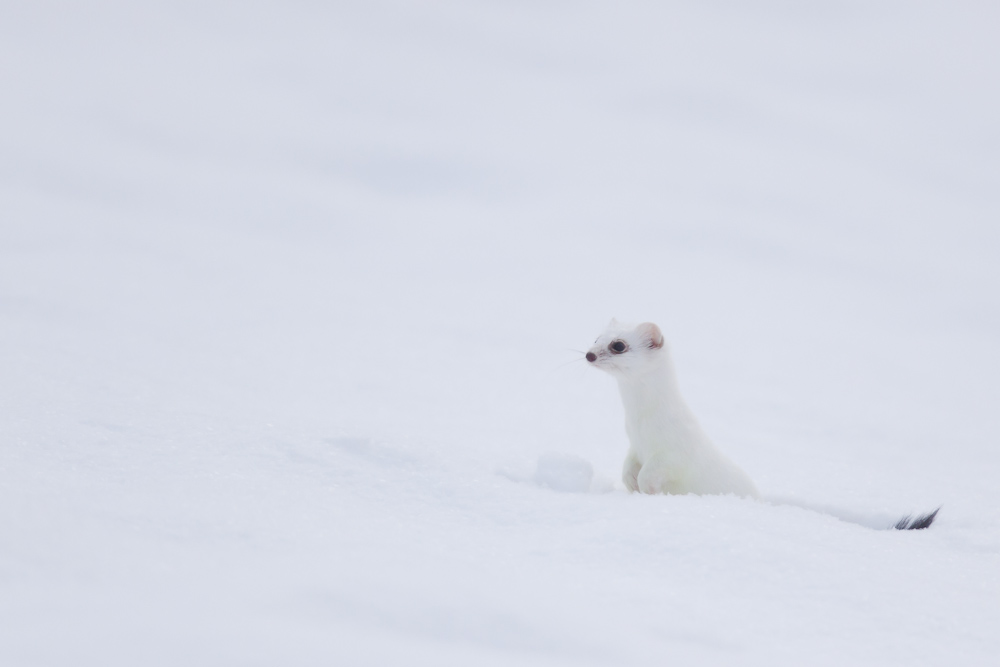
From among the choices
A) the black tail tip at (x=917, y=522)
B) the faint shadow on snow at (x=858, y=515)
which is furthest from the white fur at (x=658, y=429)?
the black tail tip at (x=917, y=522)

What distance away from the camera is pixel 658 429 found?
365 centimetres

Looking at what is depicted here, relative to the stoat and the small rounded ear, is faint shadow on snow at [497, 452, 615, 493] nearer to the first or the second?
the stoat

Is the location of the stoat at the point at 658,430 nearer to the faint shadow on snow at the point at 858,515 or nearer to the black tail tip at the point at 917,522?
the black tail tip at the point at 917,522

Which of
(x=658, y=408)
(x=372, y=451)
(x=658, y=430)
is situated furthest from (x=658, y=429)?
(x=372, y=451)

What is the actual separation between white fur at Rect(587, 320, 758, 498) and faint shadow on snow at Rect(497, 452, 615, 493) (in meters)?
0.44

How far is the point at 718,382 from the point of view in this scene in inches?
307

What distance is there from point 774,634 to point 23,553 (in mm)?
1644

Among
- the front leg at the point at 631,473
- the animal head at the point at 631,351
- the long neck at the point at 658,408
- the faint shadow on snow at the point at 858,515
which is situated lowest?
the faint shadow on snow at the point at 858,515

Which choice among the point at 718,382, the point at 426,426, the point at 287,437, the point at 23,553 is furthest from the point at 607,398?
the point at 23,553

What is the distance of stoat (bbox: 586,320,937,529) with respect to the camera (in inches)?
138

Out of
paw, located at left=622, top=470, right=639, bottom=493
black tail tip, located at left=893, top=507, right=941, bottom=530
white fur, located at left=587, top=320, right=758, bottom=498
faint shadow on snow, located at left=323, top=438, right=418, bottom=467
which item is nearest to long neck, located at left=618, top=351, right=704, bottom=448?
white fur, located at left=587, top=320, right=758, bottom=498

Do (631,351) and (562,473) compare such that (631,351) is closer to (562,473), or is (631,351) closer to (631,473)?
(631,473)

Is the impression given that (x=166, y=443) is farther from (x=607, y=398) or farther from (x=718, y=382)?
(x=718, y=382)

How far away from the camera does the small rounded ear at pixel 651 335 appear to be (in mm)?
3773
